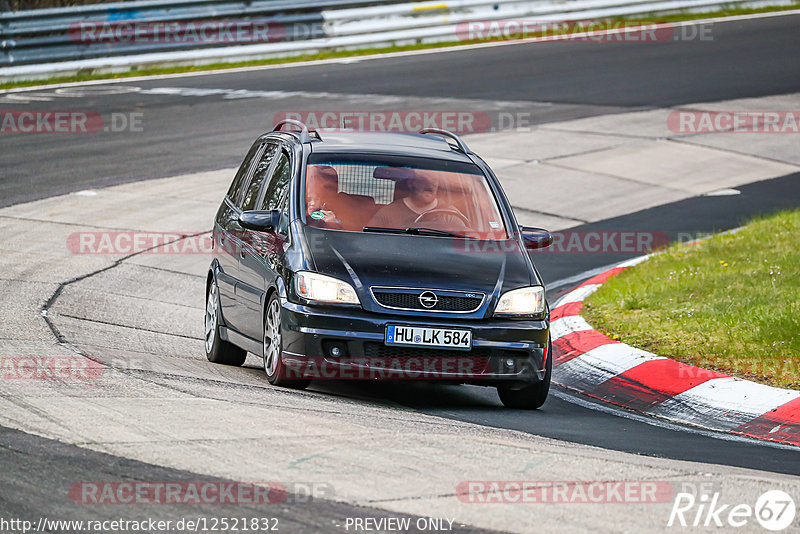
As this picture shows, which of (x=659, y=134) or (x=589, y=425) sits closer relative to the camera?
(x=589, y=425)

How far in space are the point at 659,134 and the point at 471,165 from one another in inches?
440

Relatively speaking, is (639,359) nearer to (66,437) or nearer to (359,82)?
(66,437)

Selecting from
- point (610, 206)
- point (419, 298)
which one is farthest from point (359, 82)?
point (419, 298)

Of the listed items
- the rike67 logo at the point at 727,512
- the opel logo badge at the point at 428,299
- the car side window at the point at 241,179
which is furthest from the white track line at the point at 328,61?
the rike67 logo at the point at 727,512

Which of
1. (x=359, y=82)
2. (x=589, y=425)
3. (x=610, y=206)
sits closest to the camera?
(x=589, y=425)

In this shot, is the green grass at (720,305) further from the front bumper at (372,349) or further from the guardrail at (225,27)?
the guardrail at (225,27)

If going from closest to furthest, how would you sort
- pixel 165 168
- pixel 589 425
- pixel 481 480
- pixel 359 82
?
1. pixel 481 480
2. pixel 589 425
3. pixel 165 168
4. pixel 359 82

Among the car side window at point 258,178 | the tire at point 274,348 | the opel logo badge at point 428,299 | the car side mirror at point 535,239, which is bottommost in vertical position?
the tire at point 274,348

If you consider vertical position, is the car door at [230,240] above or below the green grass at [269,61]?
below

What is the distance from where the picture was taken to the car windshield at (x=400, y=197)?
8461 millimetres

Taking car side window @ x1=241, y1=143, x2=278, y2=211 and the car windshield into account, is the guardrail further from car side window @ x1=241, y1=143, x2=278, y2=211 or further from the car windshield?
the car windshield

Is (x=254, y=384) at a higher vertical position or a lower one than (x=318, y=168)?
lower

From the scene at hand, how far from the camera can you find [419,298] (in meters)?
7.74

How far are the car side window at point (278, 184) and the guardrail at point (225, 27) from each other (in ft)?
51.4
